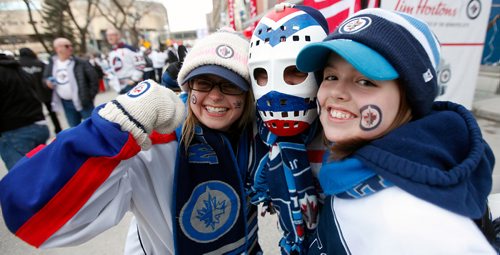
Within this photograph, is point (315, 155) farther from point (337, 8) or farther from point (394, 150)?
point (337, 8)

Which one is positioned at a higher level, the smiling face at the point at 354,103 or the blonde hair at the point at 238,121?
the smiling face at the point at 354,103

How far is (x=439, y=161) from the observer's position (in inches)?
29.3

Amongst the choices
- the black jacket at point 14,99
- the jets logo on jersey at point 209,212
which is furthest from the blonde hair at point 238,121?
the black jacket at point 14,99

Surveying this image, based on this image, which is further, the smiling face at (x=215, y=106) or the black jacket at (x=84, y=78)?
the black jacket at (x=84, y=78)

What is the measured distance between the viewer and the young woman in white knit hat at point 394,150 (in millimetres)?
685

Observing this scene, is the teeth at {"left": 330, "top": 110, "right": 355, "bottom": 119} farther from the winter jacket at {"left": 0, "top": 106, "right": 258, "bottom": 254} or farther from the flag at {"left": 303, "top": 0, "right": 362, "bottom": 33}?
the flag at {"left": 303, "top": 0, "right": 362, "bottom": 33}

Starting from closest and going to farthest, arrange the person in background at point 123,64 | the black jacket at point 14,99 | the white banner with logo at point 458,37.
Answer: the black jacket at point 14,99 < the white banner with logo at point 458,37 < the person in background at point 123,64

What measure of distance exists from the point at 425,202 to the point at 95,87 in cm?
488

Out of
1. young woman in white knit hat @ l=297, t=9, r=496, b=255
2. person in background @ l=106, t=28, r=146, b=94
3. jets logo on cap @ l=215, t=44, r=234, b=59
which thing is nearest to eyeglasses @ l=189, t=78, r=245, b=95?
jets logo on cap @ l=215, t=44, r=234, b=59

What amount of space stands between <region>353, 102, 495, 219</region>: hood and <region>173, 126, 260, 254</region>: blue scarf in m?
0.66

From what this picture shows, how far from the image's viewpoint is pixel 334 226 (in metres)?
0.91

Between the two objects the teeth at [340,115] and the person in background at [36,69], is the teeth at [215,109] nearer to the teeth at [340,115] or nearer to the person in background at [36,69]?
the teeth at [340,115]

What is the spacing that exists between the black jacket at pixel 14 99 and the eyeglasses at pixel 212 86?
110 inches

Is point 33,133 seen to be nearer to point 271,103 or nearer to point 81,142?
point 81,142
